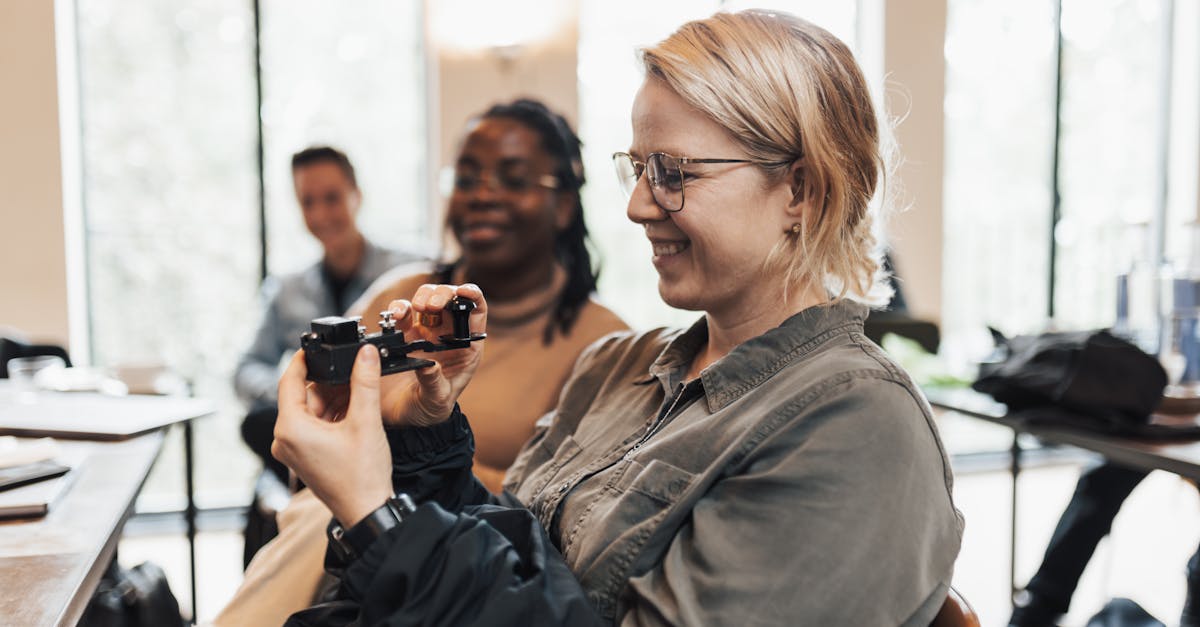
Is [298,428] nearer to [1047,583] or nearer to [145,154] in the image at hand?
[1047,583]

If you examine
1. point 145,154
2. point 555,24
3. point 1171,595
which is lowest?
point 1171,595

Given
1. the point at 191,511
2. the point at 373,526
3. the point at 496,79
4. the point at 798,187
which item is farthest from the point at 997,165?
the point at 373,526

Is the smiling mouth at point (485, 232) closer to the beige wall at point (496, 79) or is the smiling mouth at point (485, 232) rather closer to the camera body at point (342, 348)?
the camera body at point (342, 348)

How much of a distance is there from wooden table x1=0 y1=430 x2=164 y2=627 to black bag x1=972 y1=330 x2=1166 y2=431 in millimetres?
1765

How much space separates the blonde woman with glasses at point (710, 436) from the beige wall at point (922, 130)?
3776 mm

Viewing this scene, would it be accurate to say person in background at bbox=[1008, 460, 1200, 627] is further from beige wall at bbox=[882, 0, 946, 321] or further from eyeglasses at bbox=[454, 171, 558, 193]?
beige wall at bbox=[882, 0, 946, 321]

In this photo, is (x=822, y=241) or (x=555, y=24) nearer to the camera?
(x=822, y=241)

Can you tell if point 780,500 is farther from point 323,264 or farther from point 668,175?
point 323,264

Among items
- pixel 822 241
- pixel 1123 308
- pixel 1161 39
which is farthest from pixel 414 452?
pixel 1161 39

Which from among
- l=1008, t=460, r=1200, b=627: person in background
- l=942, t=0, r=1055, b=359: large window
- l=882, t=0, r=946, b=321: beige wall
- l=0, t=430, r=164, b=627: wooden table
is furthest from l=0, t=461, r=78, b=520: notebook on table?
l=942, t=0, r=1055, b=359: large window

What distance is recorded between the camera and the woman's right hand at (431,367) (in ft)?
3.72

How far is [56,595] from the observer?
90 cm

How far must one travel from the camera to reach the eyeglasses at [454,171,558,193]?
6.88 ft

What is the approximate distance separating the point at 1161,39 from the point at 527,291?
4994 mm
